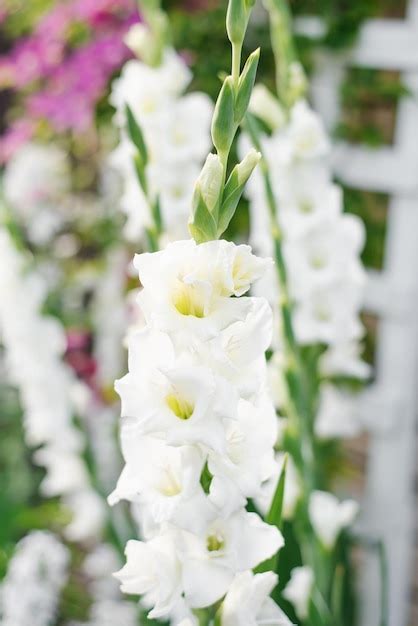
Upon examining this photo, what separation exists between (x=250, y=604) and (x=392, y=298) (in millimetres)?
1175

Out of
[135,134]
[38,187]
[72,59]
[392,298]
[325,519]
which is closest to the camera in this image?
[135,134]

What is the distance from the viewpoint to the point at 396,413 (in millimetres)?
1839

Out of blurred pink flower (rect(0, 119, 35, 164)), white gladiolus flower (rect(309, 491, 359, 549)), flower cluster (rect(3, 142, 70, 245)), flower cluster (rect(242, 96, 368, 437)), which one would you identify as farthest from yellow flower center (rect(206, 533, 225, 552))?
flower cluster (rect(3, 142, 70, 245))

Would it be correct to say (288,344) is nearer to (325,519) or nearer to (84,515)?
(325,519)

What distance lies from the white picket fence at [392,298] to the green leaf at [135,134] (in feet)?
3.01

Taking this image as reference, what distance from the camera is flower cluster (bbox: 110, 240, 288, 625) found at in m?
0.61

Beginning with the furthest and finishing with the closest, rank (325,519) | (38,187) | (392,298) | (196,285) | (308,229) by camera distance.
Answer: (38,187)
(392,298)
(308,229)
(325,519)
(196,285)

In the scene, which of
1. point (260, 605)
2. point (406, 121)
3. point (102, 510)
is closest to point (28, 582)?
point (102, 510)

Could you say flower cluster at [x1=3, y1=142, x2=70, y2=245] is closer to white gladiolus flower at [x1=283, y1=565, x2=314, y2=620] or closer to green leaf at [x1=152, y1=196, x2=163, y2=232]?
green leaf at [x1=152, y1=196, x2=163, y2=232]

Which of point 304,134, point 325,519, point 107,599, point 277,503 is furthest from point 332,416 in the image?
point 277,503

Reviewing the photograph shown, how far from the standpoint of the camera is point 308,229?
128cm

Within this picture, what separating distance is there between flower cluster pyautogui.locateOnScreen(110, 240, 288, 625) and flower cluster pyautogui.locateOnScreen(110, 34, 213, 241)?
672mm

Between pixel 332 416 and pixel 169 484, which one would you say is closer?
pixel 169 484

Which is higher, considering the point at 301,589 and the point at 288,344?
the point at 288,344
